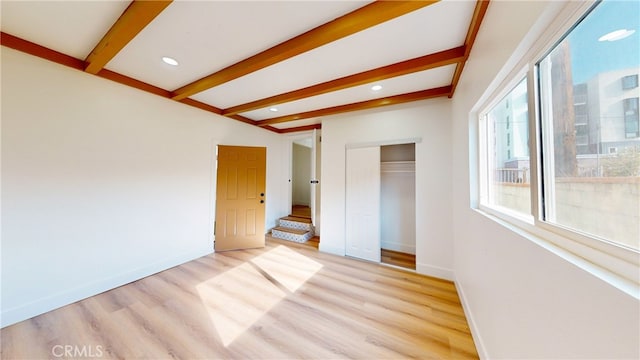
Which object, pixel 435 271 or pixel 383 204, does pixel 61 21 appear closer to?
pixel 383 204

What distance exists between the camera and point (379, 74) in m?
2.13

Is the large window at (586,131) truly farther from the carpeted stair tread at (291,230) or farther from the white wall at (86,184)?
the white wall at (86,184)

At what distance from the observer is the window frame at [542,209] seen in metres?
0.53

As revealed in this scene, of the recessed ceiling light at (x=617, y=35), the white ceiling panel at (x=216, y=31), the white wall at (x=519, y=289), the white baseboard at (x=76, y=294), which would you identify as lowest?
the white baseboard at (x=76, y=294)

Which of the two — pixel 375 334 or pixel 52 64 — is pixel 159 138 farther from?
pixel 375 334

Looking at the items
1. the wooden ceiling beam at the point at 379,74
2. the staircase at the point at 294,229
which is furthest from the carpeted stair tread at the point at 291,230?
the wooden ceiling beam at the point at 379,74

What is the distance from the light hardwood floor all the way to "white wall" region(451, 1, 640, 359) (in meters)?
0.45

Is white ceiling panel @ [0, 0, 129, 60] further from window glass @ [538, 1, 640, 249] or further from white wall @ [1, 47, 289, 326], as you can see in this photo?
window glass @ [538, 1, 640, 249]

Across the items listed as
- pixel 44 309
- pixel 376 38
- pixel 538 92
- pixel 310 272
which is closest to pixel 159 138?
pixel 44 309

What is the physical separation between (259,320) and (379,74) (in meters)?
2.68

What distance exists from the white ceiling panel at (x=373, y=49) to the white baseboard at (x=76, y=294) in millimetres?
2511

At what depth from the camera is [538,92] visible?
93cm

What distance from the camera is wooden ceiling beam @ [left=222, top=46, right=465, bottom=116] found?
5.99 feet

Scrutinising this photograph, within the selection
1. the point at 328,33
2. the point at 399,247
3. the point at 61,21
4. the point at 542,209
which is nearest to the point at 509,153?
the point at 542,209
